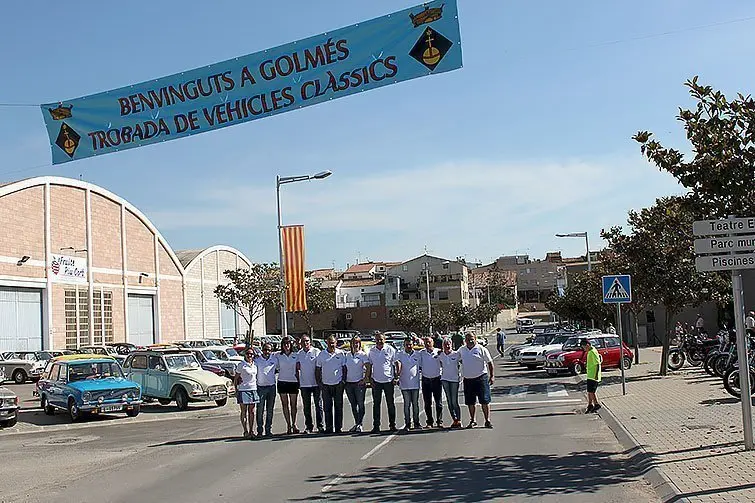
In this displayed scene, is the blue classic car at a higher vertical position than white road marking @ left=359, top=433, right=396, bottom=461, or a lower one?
higher

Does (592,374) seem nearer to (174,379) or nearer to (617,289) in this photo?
(617,289)

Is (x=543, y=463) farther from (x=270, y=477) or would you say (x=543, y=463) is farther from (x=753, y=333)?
(x=753, y=333)

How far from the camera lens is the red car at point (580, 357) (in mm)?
31828

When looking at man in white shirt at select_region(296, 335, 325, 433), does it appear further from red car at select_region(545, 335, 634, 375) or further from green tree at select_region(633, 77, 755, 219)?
red car at select_region(545, 335, 634, 375)

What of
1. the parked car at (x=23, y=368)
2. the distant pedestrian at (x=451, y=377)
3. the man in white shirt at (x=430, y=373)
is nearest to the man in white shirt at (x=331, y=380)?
the man in white shirt at (x=430, y=373)

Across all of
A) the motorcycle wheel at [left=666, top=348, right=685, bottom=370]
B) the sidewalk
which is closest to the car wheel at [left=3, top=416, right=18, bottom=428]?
the sidewalk

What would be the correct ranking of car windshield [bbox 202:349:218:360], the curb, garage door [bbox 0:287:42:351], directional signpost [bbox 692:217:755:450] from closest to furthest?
the curb < directional signpost [bbox 692:217:755:450] < car windshield [bbox 202:349:218:360] < garage door [bbox 0:287:42:351]

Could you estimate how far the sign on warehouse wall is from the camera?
37.1 ft

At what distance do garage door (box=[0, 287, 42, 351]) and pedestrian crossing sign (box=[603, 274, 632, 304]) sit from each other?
37.7 meters

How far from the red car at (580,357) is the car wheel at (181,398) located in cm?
1444

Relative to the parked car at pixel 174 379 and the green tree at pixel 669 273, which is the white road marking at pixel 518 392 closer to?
the green tree at pixel 669 273

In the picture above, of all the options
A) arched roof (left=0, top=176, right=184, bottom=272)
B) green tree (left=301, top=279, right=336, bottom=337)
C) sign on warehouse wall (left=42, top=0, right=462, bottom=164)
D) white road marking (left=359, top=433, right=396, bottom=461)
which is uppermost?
arched roof (left=0, top=176, right=184, bottom=272)

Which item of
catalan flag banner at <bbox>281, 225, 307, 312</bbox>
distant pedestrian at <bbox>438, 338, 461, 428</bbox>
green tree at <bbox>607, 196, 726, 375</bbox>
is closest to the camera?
distant pedestrian at <bbox>438, 338, 461, 428</bbox>

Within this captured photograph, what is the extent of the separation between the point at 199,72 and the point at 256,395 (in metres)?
6.57
